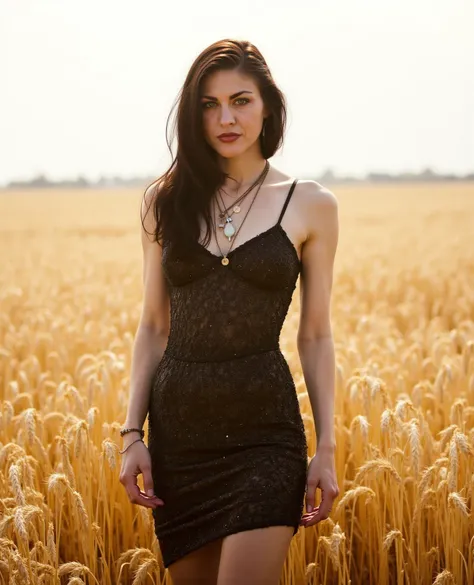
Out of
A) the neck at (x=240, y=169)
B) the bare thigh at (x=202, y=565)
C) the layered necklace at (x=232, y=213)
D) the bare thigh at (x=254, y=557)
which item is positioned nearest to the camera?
the bare thigh at (x=254, y=557)

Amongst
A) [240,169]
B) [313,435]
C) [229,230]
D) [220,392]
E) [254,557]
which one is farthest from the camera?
[313,435]

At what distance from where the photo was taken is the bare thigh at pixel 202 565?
A: 8.70 ft

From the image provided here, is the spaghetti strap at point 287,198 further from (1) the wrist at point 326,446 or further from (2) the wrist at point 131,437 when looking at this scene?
(2) the wrist at point 131,437

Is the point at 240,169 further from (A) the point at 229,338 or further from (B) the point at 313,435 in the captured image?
(B) the point at 313,435

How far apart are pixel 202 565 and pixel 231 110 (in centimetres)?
142

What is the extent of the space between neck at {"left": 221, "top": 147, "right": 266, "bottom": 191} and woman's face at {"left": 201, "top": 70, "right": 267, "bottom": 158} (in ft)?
0.27

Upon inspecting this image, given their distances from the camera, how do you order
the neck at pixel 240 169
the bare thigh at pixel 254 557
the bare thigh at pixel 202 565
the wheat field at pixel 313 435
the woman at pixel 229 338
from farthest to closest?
the wheat field at pixel 313 435, the neck at pixel 240 169, the bare thigh at pixel 202 565, the woman at pixel 229 338, the bare thigh at pixel 254 557

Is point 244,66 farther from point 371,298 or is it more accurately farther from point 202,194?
point 371,298

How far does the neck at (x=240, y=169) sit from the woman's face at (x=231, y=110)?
82mm

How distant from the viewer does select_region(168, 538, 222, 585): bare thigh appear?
2652 millimetres

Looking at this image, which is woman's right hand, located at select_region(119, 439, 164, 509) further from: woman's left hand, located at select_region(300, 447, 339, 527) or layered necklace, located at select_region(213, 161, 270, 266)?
layered necklace, located at select_region(213, 161, 270, 266)

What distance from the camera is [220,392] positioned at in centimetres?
263

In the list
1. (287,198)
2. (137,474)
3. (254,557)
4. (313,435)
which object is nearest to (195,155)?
(287,198)

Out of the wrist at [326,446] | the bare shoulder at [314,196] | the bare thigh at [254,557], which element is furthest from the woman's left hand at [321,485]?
the bare shoulder at [314,196]
